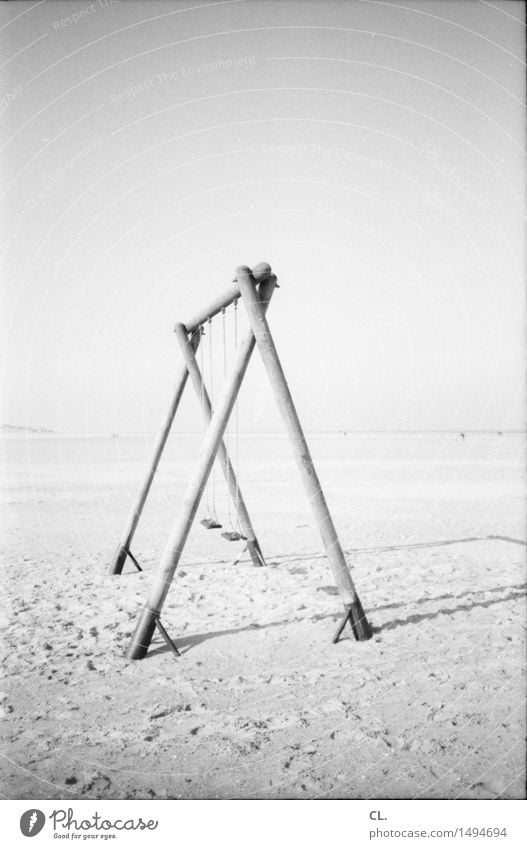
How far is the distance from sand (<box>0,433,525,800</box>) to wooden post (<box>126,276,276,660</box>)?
270 mm

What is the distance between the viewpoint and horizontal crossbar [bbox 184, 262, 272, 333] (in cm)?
557

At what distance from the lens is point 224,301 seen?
20.3 ft

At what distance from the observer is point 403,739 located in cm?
369

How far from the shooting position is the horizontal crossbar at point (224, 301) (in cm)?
557

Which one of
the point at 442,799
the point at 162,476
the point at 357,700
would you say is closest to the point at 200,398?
the point at 357,700

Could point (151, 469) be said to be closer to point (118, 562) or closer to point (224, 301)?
point (118, 562)

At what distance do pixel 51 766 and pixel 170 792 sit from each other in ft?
2.83

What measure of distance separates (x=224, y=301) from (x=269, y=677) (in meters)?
3.99

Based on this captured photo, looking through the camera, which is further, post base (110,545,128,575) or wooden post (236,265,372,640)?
post base (110,545,128,575)
